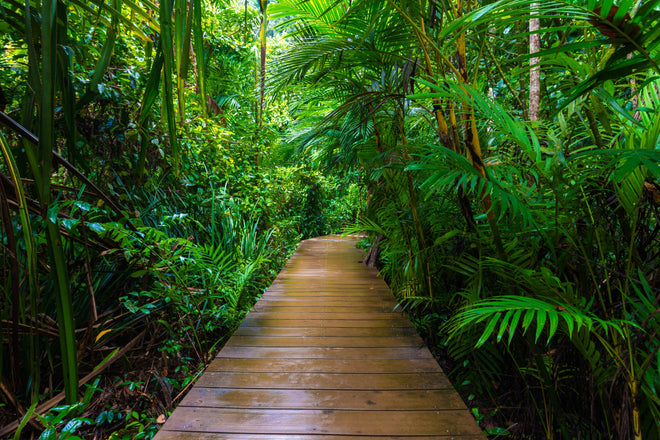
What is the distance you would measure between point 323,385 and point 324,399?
11 centimetres

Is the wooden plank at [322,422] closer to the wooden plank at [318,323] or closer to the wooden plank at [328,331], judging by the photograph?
the wooden plank at [328,331]

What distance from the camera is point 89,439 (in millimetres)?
1537

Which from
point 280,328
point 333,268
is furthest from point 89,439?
point 333,268

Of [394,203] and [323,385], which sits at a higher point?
[394,203]

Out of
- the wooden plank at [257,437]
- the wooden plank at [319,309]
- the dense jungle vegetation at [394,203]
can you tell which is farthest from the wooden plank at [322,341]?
the wooden plank at [257,437]

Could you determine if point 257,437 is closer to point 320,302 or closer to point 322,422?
point 322,422

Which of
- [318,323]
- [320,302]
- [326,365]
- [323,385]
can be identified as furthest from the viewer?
[320,302]

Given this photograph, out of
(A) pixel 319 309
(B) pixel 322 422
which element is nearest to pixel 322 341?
(A) pixel 319 309

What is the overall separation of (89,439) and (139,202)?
5.09 feet

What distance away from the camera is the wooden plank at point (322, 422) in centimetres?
118

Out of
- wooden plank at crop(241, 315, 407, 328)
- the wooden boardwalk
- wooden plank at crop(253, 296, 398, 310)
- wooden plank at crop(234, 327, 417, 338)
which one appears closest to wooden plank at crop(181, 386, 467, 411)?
the wooden boardwalk

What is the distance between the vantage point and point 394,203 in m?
2.59

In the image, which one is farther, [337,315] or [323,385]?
[337,315]

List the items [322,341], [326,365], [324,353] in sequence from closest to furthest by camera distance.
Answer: [326,365]
[324,353]
[322,341]
